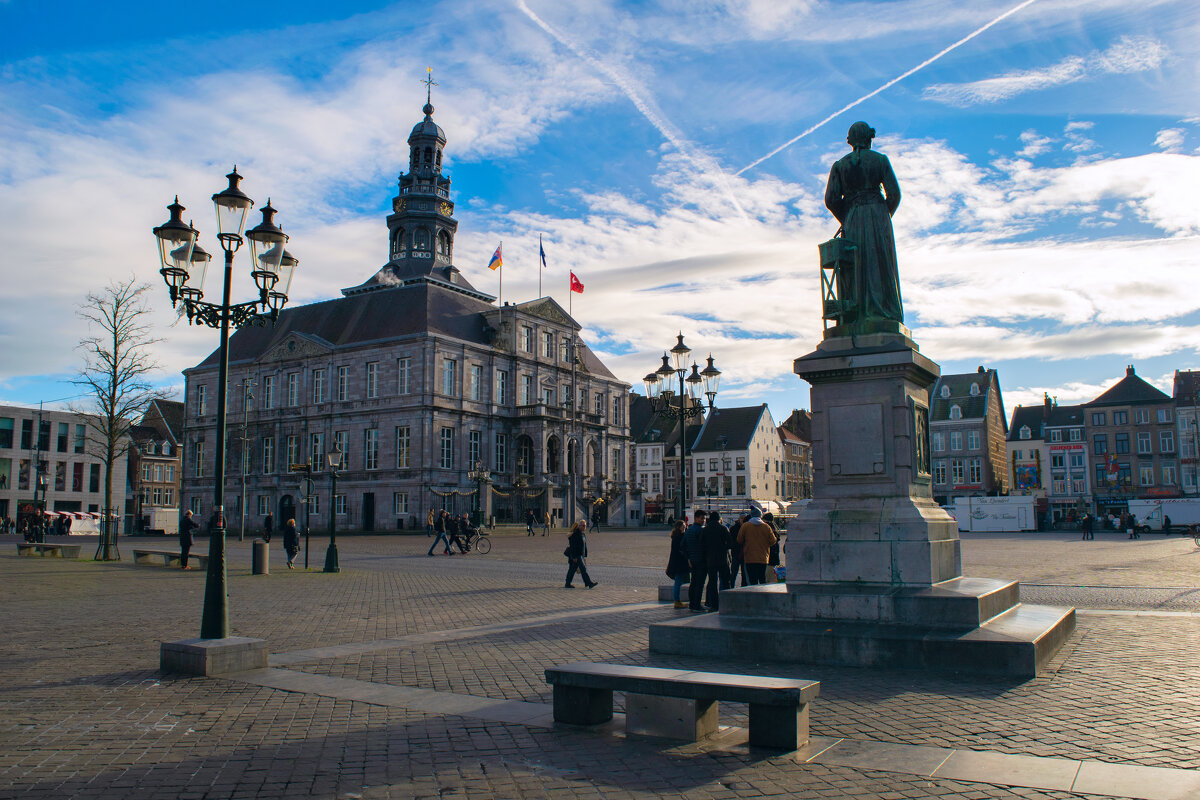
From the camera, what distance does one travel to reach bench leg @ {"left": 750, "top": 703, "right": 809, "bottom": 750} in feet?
19.8

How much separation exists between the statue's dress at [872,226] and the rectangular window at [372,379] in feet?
183

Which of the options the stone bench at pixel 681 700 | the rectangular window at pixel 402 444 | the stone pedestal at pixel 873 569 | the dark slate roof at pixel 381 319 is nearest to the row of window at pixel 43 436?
the dark slate roof at pixel 381 319

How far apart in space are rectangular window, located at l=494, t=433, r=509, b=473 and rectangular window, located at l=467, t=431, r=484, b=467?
6.19ft

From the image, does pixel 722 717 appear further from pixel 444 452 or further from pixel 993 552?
pixel 444 452

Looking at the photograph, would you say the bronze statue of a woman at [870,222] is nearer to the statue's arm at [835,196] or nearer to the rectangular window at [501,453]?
the statue's arm at [835,196]

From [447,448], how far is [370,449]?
557cm

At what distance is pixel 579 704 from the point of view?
677 centimetres

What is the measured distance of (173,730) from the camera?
679 centimetres

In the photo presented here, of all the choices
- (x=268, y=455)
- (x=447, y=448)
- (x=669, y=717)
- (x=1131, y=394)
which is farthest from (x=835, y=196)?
(x=1131, y=394)

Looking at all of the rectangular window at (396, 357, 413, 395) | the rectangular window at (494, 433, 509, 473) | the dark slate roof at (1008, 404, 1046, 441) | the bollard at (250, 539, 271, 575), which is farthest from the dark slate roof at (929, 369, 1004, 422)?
the bollard at (250, 539, 271, 575)

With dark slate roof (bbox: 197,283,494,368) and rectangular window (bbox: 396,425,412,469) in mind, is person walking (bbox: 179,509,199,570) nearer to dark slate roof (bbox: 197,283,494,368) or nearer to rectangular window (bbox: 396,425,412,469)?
rectangular window (bbox: 396,425,412,469)

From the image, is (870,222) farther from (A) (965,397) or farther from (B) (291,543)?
(A) (965,397)

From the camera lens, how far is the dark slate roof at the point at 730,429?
9362 centimetres

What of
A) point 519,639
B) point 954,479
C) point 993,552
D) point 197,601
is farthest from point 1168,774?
point 954,479
